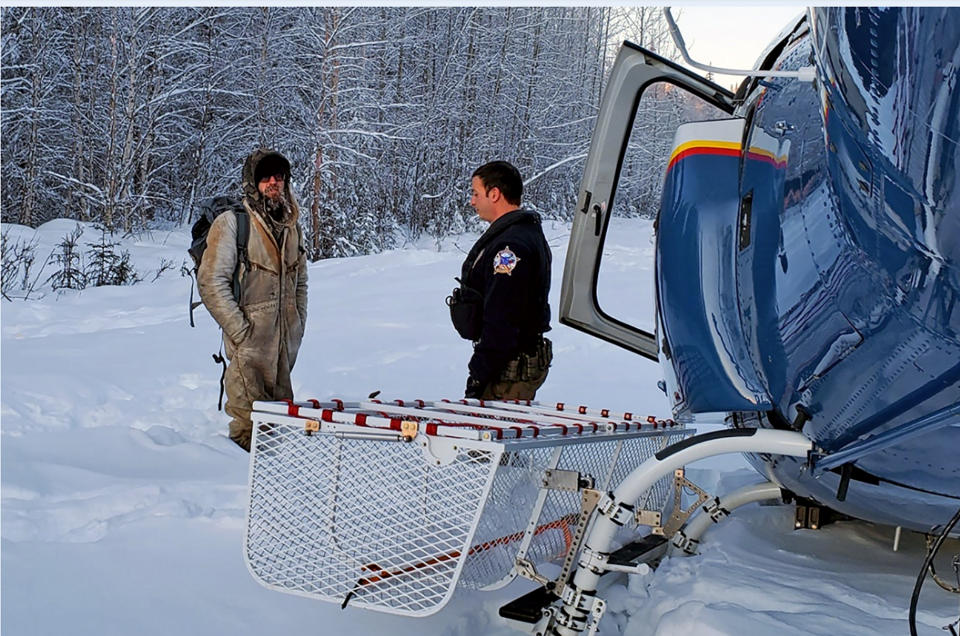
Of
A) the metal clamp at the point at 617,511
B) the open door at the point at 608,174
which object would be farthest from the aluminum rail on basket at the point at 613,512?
the open door at the point at 608,174

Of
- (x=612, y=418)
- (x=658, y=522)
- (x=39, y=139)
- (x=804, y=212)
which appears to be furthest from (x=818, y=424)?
(x=39, y=139)

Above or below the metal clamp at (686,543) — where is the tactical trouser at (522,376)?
above

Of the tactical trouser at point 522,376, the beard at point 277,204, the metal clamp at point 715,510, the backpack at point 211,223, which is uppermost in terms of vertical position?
the beard at point 277,204

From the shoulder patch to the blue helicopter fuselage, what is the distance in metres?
0.97

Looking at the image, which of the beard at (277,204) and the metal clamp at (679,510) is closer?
the metal clamp at (679,510)

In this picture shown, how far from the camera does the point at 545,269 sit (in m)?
4.20

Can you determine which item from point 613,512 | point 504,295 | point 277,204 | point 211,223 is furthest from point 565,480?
point 211,223

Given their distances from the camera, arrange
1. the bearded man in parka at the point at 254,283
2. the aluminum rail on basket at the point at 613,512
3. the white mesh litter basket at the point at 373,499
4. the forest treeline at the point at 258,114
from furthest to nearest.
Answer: the forest treeline at the point at 258,114
the bearded man in parka at the point at 254,283
the aluminum rail on basket at the point at 613,512
the white mesh litter basket at the point at 373,499

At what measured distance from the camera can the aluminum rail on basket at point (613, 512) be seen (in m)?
2.60

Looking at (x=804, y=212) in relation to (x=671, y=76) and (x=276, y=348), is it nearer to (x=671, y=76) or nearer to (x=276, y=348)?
(x=671, y=76)

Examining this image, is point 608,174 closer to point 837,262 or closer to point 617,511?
point 617,511

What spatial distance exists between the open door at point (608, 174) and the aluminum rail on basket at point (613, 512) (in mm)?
1528

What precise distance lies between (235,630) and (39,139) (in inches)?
763

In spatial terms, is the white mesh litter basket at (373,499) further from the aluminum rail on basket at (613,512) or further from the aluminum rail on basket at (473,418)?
the aluminum rail on basket at (613,512)
